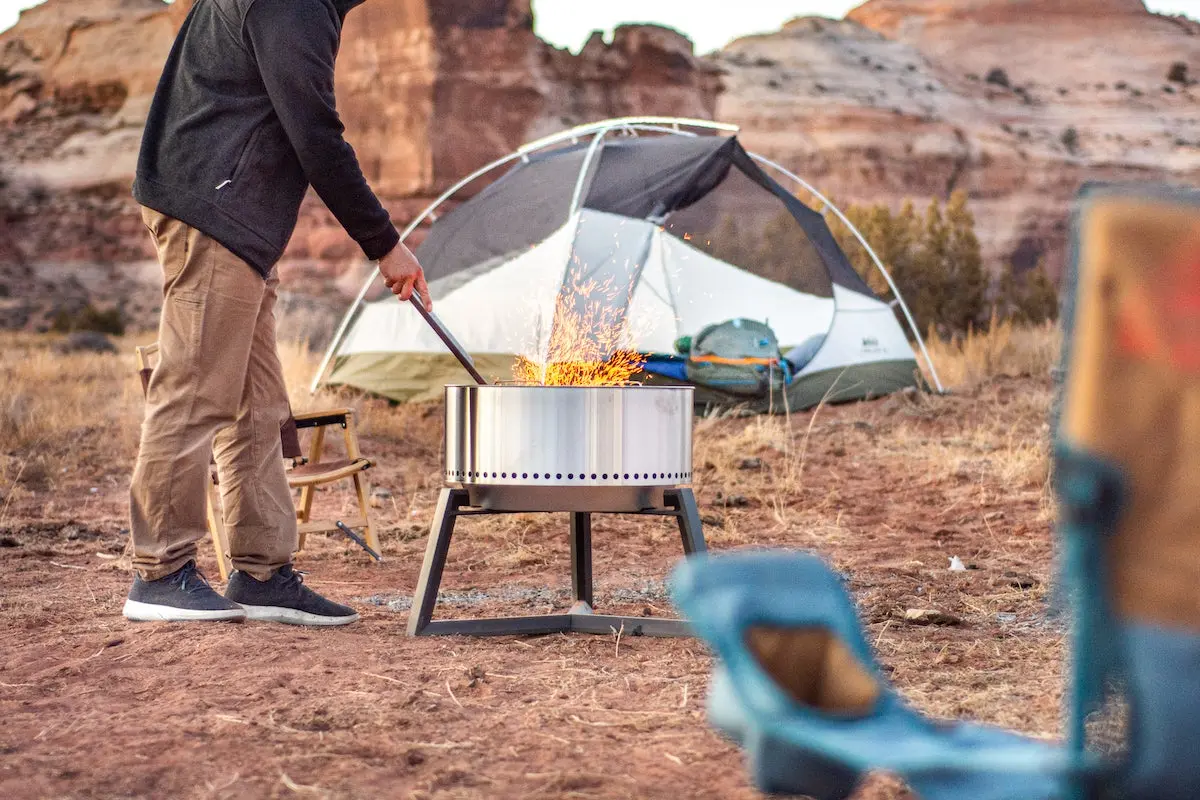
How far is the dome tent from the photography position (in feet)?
27.5

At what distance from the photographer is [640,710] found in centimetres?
270

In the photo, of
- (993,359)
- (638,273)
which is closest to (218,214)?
(638,273)

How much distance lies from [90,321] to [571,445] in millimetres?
21212

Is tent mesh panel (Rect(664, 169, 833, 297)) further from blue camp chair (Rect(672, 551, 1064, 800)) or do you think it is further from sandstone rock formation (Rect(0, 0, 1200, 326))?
sandstone rock formation (Rect(0, 0, 1200, 326))

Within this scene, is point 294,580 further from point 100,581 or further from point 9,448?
point 9,448

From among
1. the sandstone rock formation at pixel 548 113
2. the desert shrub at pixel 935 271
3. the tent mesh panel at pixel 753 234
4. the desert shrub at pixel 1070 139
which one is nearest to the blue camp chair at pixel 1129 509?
the tent mesh panel at pixel 753 234

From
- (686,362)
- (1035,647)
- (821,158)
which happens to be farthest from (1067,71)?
(1035,647)

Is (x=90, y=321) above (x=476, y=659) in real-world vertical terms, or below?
above

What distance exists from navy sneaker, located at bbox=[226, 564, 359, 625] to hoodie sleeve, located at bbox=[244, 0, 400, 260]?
100 centimetres

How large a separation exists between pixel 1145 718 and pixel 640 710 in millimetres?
1519

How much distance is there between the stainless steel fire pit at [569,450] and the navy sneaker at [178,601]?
0.65m

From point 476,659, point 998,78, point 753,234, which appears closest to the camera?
point 476,659

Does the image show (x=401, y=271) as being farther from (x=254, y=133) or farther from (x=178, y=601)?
(x=178, y=601)

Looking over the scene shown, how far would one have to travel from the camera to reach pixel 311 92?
3.21m
